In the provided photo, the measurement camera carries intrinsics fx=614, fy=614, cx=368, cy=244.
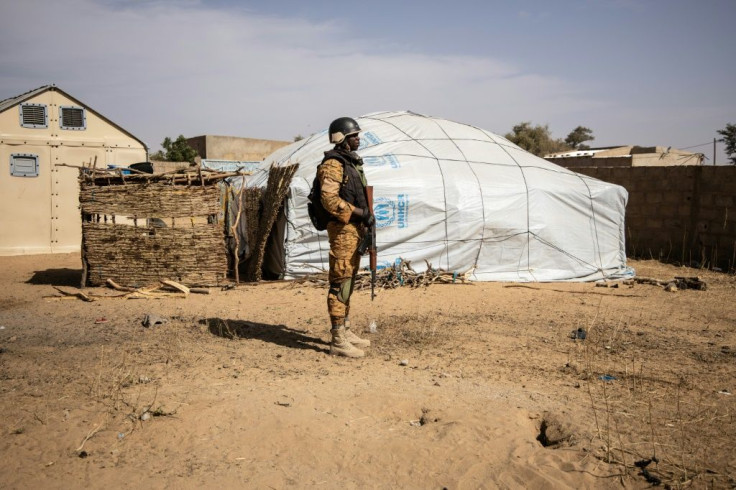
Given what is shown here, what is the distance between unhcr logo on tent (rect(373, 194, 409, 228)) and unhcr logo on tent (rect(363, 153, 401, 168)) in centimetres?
58

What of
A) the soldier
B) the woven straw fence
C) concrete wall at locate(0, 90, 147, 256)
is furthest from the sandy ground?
concrete wall at locate(0, 90, 147, 256)

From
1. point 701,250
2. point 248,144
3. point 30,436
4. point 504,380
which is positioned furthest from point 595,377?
point 248,144

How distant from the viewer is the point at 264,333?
5781mm

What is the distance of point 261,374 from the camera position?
4.44m

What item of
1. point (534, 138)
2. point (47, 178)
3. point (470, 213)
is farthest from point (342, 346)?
point (534, 138)

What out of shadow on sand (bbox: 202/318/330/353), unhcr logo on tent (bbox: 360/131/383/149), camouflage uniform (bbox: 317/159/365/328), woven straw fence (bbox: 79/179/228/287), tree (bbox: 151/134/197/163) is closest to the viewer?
camouflage uniform (bbox: 317/159/365/328)

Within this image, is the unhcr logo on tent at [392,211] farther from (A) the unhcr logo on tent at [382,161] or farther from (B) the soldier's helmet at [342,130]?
(B) the soldier's helmet at [342,130]

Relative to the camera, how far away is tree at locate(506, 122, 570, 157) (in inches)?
1130

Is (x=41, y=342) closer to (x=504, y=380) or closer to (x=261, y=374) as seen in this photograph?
(x=261, y=374)

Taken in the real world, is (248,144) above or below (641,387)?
above

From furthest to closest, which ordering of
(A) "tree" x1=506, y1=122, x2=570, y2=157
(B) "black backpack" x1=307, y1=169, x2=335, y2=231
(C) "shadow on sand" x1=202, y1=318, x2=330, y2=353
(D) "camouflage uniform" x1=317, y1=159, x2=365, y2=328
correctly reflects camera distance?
(A) "tree" x1=506, y1=122, x2=570, y2=157
(C) "shadow on sand" x1=202, y1=318, x2=330, y2=353
(B) "black backpack" x1=307, y1=169, x2=335, y2=231
(D) "camouflage uniform" x1=317, y1=159, x2=365, y2=328

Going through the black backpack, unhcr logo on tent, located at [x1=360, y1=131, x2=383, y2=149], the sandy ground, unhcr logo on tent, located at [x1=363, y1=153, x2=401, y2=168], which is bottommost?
the sandy ground

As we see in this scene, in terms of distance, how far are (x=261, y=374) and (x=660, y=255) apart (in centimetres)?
947

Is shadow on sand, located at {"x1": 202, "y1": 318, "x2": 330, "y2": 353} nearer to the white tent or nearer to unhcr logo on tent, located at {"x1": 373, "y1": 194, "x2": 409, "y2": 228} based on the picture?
the white tent
